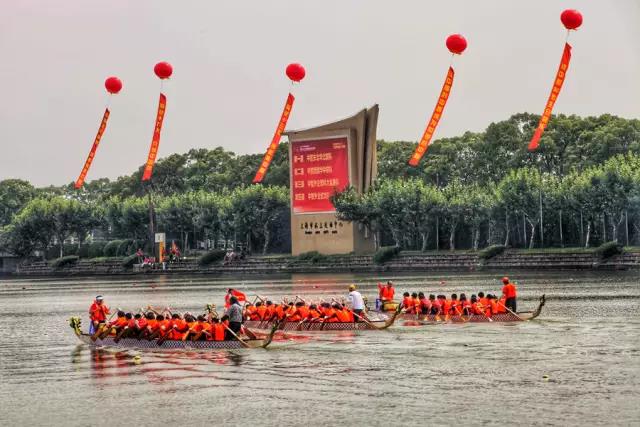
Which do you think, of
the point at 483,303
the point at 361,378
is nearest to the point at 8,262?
the point at 483,303

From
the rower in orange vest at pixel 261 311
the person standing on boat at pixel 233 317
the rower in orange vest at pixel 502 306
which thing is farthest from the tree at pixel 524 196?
the person standing on boat at pixel 233 317

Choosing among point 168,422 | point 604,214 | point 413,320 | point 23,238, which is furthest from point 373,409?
point 23,238

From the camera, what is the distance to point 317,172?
330 feet

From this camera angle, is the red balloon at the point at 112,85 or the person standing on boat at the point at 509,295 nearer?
the person standing on boat at the point at 509,295

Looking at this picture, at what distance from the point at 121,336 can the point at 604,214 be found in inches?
2274

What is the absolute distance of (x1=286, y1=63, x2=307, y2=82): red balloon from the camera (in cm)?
7706

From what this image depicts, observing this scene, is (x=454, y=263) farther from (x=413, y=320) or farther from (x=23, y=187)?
(x=23, y=187)

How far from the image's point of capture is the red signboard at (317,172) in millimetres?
99500

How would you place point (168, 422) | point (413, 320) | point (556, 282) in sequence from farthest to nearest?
1. point (556, 282)
2. point (413, 320)
3. point (168, 422)

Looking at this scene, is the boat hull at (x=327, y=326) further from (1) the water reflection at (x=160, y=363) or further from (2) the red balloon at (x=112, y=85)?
(2) the red balloon at (x=112, y=85)

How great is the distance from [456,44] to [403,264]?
125 ft

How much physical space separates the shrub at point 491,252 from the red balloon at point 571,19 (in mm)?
33904

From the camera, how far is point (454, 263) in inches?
3625

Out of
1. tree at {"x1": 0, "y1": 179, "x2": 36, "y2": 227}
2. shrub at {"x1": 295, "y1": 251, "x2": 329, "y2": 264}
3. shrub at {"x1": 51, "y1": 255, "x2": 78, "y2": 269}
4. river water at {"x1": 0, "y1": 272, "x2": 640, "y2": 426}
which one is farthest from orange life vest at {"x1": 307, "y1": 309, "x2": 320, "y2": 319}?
tree at {"x1": 0, "y1": 179, "x2": 36, "y2": 227}
